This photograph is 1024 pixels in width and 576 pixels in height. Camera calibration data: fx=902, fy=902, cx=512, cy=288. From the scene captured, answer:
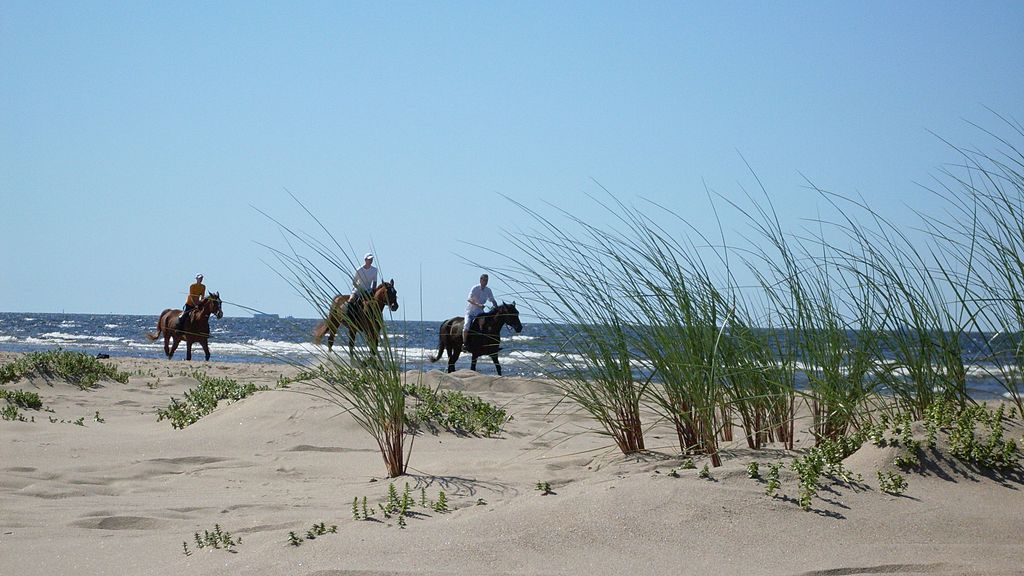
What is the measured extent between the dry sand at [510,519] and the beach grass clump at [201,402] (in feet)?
6.23

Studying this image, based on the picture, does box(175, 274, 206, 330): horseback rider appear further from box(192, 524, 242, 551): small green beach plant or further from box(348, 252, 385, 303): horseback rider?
box(192, 524, 242, 551): small green beach plant

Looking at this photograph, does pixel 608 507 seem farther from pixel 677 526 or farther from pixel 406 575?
pixel 406 575

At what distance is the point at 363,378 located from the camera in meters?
4.34

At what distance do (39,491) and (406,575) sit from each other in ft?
8.72

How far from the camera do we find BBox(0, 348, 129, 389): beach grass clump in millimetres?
9781

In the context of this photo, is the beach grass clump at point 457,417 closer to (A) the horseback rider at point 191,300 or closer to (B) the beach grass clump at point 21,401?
(B) the beach grass clump at point 21,401

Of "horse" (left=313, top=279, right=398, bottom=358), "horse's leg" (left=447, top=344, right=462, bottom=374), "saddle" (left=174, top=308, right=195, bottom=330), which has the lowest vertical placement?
"horse's leg" (left=447, top=344, right=462, bottom=374)

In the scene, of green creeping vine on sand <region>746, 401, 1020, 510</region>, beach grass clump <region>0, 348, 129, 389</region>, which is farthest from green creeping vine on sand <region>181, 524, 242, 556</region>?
beach grass clump <region>0, 348, 129, 389</region>

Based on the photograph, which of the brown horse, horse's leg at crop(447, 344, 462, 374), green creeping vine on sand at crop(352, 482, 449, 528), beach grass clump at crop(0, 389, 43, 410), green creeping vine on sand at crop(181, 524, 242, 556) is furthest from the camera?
the brown horse

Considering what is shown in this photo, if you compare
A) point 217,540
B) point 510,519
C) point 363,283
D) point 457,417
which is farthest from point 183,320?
point 510,519

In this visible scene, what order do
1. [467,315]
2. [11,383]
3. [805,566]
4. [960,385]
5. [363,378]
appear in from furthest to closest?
[467,315] → [11,383] → [363,378] → [960,385] → [805,566]

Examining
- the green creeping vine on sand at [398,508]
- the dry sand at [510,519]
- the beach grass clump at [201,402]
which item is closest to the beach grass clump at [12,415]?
the beach grass clump at [201,402]

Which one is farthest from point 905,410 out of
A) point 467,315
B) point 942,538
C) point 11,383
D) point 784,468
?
point 467,315

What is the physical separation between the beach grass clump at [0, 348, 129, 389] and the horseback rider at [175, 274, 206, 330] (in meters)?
8.40
